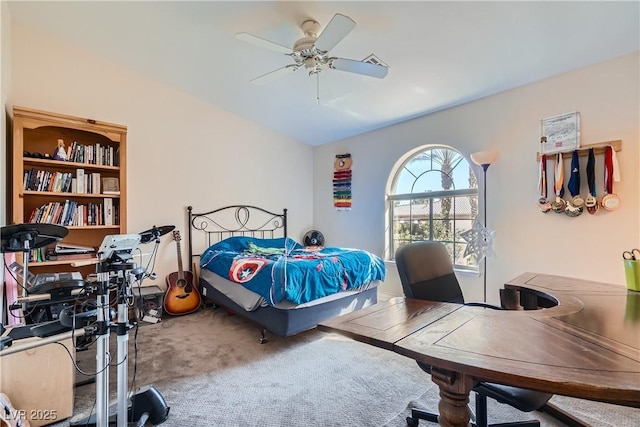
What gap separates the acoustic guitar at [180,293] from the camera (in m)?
3.49

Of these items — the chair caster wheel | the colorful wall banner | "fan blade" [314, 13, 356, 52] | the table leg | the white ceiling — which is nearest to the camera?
the table leg

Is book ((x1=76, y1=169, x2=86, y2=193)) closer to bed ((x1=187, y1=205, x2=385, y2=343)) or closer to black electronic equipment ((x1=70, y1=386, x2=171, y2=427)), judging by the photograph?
bed ((x1=187, y1=205, x2=385, y2=343))

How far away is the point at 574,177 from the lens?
260cm

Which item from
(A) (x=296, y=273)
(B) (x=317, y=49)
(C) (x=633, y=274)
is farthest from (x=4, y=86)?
(C) (x=633, y=274)

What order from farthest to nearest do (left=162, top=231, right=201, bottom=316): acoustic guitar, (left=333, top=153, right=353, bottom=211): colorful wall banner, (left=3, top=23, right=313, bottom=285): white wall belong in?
(left=333, top=153, right=353, bottom=211): colorful wall banner
(left=162, top=231, right=201, bottom=316): acoustic guitar
(left=3, top=23, right=313, bottom=285): white wall

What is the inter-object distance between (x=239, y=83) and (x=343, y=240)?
8.69 feet

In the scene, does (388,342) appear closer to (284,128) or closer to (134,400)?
(134,400)

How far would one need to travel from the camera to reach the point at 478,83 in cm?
294

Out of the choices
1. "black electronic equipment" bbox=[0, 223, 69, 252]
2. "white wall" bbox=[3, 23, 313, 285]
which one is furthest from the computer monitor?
"white wall" bbox=[3, 23, 313, 285]

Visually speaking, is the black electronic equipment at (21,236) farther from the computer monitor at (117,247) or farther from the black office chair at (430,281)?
the black office chair at (430,281)

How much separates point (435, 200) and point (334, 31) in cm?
254

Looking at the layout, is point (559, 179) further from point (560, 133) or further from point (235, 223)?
point (235, 223)

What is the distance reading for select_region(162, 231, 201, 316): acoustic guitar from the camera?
11.5ft

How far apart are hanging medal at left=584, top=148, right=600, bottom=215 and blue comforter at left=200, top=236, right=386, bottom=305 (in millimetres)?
1917
